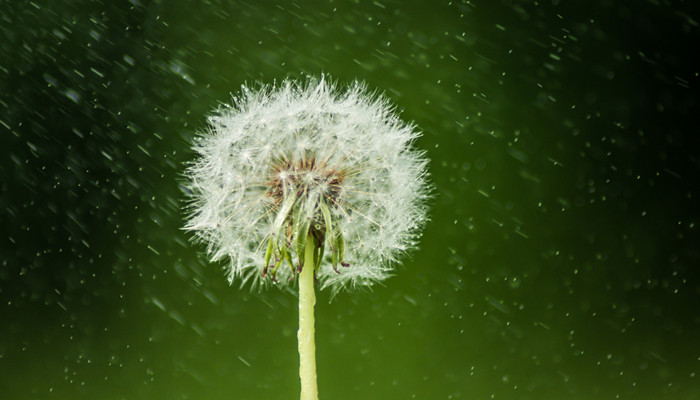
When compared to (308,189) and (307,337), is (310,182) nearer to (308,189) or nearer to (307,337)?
(308,189)

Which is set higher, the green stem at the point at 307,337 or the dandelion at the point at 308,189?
the dandelion at the point at 308,189

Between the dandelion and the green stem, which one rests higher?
the dandelion

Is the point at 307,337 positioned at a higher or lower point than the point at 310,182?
lower

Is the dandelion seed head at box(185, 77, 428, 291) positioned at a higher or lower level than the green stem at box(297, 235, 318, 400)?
higher

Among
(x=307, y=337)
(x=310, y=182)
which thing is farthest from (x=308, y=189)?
(x=307, y=337)

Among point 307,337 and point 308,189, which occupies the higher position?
point 308,189

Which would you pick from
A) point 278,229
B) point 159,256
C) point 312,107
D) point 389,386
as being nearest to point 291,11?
point 312,107

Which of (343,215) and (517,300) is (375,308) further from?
(343,215)

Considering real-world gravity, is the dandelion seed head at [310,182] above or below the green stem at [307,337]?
above
